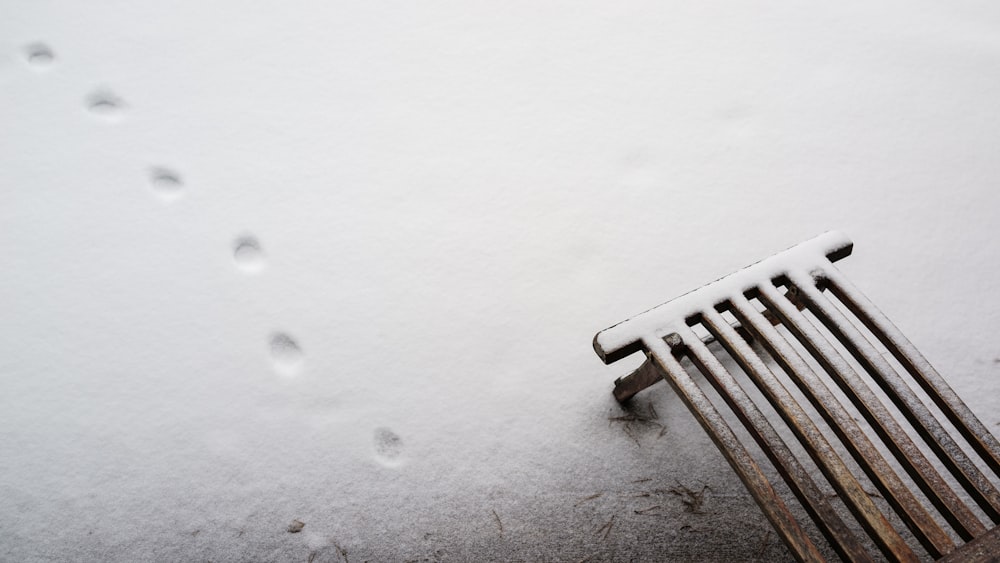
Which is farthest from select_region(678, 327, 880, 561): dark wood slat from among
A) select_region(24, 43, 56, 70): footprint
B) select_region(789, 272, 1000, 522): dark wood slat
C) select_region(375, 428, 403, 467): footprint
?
select_region(24, 43, 56, 70): footprint

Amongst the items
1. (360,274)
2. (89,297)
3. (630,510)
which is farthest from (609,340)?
(89,297)

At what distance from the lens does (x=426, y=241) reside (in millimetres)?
1618

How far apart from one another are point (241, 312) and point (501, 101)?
904 mm

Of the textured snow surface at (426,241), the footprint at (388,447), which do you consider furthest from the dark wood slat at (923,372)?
the footprint at (388,447)

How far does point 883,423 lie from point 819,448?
0.13 m

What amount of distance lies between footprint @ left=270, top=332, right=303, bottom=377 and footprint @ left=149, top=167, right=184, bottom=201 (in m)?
Answer: 0.49

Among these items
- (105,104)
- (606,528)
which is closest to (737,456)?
(606,528)

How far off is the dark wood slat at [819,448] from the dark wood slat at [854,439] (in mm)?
30

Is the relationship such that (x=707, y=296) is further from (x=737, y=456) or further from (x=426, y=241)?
(x=426, y=241)

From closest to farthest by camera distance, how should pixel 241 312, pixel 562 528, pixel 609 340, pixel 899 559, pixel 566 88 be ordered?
1. pixel 899 559
2. pixel 609 340
3. pixel 562 528
4. pixel 241 312
5. pixel 566 88

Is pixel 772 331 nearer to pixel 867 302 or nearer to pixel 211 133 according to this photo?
pixel 867 302

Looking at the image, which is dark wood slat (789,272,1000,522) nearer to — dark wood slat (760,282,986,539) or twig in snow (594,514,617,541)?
dark wood slat (760,282,986,539)

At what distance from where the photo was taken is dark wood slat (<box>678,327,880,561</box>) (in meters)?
0.98

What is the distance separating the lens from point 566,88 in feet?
6.10
